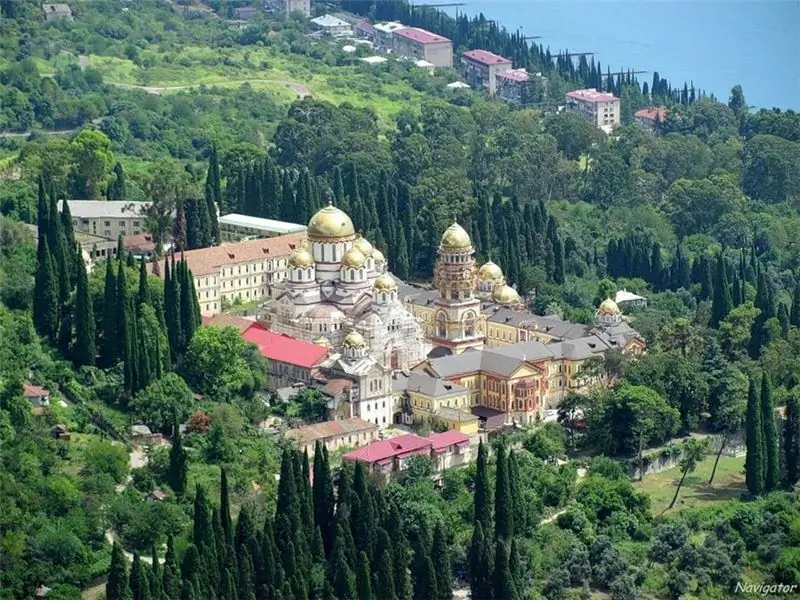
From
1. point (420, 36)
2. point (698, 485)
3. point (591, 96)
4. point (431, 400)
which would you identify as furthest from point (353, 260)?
point (420, 36)

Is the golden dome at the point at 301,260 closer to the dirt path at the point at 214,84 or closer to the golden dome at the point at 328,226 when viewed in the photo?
the golden dome at the point at 328,226

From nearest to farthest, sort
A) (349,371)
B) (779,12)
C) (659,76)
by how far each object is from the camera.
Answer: (349,371) < (659,76) < (779,12)

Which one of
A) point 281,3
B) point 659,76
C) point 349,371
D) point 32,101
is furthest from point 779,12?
point 349,371

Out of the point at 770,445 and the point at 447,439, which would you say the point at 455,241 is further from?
the point at 770,445

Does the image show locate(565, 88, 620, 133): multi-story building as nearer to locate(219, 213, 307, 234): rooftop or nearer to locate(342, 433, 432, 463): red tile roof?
locate(219, 213, 307, 234): rooftop

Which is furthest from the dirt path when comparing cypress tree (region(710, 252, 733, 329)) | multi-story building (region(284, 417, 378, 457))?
multi-story building (region(284, 417, 378, 457))

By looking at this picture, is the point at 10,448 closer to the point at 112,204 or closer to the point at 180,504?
the point at 180,504

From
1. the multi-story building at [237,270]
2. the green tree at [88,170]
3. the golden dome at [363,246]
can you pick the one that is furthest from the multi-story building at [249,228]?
the golden dome at [363,246]

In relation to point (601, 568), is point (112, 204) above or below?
above
